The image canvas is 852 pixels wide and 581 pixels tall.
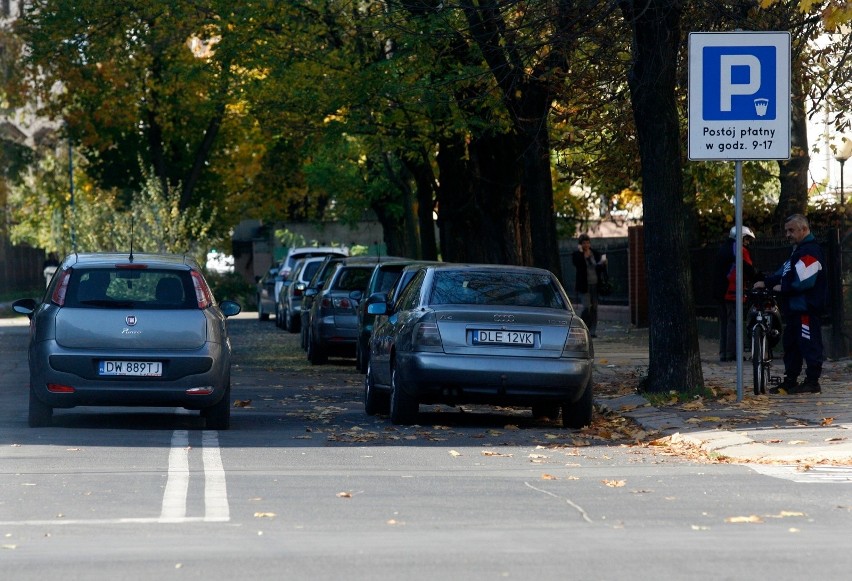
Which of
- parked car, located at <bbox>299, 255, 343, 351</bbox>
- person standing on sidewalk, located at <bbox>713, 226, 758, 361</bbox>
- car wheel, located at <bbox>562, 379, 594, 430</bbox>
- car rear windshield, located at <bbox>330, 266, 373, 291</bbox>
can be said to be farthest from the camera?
parked car, located at <bbox>299, 255, 343, 351</bbox>

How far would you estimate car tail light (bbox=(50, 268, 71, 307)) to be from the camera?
14117 millimetres

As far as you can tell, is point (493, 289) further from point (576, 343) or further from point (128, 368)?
point (128, 368)

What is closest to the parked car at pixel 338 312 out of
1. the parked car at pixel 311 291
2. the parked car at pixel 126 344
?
the parked car at pixel 311 291

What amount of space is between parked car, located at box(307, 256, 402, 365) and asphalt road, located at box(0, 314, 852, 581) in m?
9.33

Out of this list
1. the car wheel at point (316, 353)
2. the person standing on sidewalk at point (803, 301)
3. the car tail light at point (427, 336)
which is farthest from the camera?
the car wheel at point (316, 353)

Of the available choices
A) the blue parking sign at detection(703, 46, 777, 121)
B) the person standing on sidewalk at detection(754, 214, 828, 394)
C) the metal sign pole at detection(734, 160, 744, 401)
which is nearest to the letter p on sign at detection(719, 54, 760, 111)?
the blue parking sign at detection(703, 46, 777, 121)

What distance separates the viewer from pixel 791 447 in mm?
12258

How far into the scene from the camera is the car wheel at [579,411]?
14.5 metres

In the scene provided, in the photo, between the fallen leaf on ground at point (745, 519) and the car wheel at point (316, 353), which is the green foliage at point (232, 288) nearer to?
the car wheel at point (316, 353)

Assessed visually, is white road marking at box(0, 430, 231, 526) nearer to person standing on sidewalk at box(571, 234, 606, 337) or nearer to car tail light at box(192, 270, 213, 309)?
car tail light at box(192, 270, 213, 309)

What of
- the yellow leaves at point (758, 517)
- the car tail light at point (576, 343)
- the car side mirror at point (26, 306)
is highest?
the car side mirror at point (26, 306)

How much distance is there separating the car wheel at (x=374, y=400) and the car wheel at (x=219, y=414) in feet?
6.04

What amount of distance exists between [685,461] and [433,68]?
44.7ft

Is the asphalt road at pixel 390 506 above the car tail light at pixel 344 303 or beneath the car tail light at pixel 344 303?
beneath
